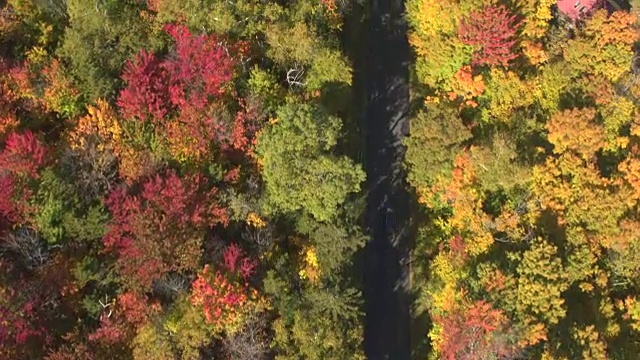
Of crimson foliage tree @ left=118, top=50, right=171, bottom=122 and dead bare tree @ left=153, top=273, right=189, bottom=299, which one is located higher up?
crimson foliage tree @ left=118, top=50, right=171, bottom=122

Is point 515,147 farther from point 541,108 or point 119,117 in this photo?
point 119,117

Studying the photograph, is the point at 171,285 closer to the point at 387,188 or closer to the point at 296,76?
the point at 296,76

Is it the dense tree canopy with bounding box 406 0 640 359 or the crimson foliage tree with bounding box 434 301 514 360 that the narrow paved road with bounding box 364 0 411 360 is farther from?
the crimson foliage tree with bounding box 434 301 514 360

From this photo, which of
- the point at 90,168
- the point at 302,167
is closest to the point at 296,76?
the point at 302,167

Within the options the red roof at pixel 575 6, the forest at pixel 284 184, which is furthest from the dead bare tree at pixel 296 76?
the red roof at pixel 575 6

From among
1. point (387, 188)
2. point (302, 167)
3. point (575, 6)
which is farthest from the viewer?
point (575, 6)

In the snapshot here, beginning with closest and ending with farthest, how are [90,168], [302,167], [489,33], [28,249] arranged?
[28,249] → [90,168] → [302,167] → [489,33]

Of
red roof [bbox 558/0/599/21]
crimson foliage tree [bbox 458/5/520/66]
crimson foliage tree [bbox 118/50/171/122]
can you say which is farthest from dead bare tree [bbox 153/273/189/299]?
red roof [bbox 558/0/599/21]
